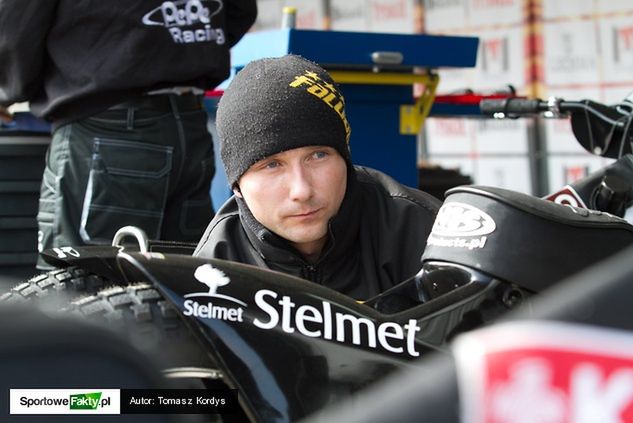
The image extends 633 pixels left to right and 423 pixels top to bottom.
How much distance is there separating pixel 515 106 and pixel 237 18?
1031 millimetres

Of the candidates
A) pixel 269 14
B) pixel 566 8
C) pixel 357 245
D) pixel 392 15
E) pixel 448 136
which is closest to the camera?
pixel 357 245

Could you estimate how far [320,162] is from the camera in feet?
6.84

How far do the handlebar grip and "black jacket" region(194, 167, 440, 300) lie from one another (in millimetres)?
832

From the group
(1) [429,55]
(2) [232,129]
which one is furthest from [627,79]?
(2) [232,129]

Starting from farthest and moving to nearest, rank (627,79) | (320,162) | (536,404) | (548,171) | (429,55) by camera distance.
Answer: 1. (548,171)
2. (627,79)
3. (429,55)
4. (320,162)
5. (536,404)

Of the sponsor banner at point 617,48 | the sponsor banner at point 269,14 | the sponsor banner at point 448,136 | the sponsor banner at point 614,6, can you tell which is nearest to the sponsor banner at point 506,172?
the sponsor banner at point 448,136

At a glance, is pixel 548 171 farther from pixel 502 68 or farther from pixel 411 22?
pixel 411 22

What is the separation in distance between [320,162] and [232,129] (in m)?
0.18

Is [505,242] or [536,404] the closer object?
[536,404]

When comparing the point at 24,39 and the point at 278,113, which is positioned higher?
the point at 24,39

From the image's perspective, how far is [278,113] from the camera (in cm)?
206

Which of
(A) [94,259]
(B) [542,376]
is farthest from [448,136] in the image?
(B) [542,376]

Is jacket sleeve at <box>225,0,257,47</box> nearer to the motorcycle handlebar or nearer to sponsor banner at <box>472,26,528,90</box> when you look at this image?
the motorcycle handlebar

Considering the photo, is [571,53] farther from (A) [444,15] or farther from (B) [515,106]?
(B) [515,106]
